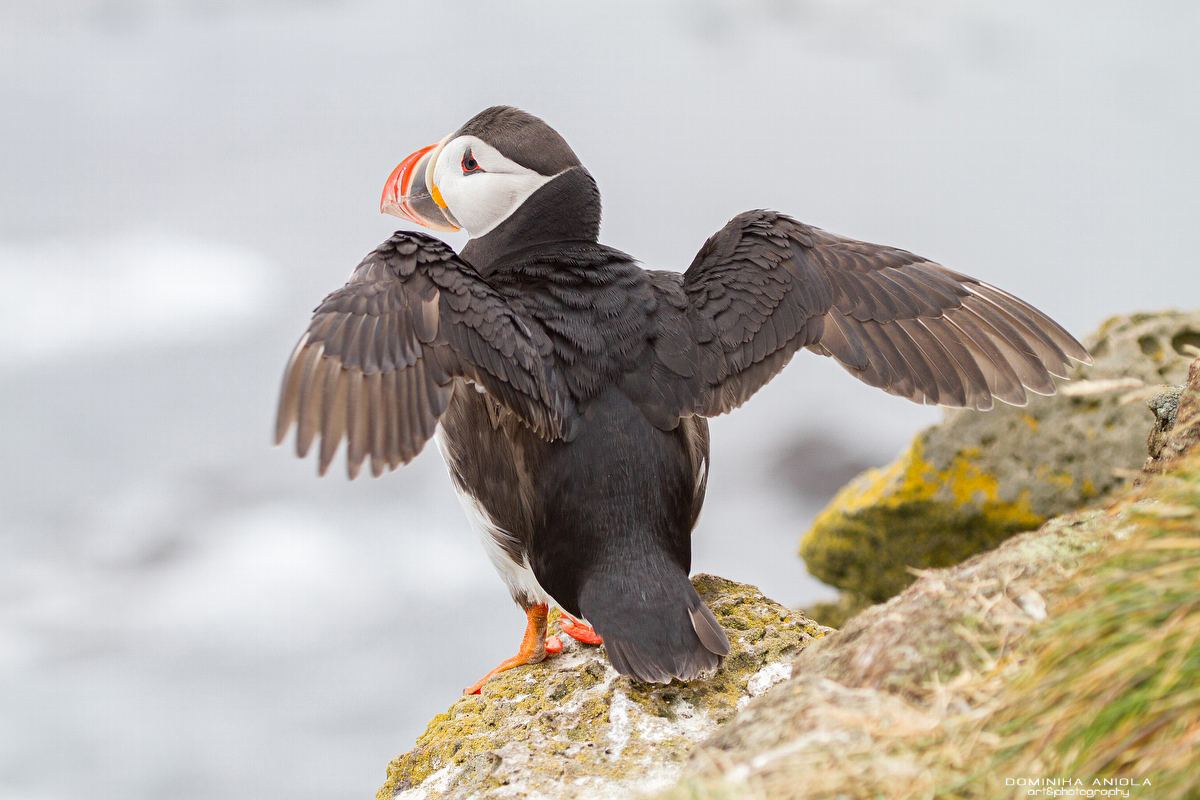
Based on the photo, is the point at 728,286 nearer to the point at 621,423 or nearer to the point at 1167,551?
the point at 621,423

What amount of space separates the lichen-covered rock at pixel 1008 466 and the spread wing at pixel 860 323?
110 inches

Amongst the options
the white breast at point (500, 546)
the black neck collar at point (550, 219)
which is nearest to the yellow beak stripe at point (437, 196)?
the black neck collar at point (550, 219)

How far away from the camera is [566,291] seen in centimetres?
427

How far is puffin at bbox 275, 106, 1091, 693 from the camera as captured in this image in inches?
144

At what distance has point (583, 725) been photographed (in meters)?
3.67

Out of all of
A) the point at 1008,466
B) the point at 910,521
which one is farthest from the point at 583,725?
the point at 1008,466

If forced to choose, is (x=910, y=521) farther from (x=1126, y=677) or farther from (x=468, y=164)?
(x=1126, y=677)

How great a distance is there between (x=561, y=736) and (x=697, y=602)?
0.65 metres

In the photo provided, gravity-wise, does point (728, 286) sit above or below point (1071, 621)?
above

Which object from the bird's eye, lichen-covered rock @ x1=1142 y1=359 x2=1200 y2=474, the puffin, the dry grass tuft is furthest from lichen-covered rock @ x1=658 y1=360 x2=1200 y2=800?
the bird's eye

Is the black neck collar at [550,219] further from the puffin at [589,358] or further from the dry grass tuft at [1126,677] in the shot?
the dry grass tuft at [1126,677]

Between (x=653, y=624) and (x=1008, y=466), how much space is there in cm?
472

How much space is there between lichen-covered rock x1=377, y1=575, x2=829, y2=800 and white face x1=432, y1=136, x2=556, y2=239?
6.36 ft

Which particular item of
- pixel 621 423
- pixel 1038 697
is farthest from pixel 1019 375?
pixel 1038 697
